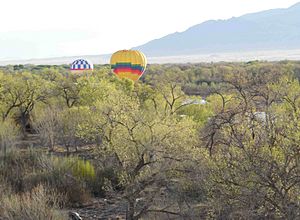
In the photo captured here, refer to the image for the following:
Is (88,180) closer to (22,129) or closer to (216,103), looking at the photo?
(216,103)

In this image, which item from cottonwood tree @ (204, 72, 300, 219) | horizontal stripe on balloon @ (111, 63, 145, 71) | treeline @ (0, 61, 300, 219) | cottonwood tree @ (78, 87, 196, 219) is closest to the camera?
cottonwood tree @ (204, 72, 300, 219)

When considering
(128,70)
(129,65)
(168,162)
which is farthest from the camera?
(128,70)

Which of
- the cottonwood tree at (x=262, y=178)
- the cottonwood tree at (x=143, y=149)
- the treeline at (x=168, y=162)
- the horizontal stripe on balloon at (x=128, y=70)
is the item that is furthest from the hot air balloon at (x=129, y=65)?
the cottonwood tree at (x=262, y=178)

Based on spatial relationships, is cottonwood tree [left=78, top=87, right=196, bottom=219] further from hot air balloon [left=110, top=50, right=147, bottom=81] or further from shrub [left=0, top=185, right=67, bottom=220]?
hot air balloon [left=110, top=50, right=147, bottom=81]

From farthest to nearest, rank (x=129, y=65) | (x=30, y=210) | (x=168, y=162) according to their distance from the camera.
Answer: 1. (x=129, y=65)
2. (x=168, y=162)
3. (x=30, y=210)

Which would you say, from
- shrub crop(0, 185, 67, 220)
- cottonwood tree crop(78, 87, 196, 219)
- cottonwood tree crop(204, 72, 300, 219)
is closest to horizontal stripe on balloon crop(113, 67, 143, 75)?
cottonwood tree crop(78, 87, 196, 219)

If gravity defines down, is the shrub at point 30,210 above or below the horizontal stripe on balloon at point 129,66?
below

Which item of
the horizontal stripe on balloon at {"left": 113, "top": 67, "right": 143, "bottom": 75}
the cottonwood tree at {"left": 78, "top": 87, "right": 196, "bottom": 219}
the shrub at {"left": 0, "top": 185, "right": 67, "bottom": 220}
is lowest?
the shrub at {"left": 0, "top": 185, "right": 67, "bottom": 220}

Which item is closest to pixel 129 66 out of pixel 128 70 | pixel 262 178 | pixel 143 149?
pixel 128 70

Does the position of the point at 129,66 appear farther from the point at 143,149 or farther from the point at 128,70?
the point at 143,149

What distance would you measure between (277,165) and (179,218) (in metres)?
4.60

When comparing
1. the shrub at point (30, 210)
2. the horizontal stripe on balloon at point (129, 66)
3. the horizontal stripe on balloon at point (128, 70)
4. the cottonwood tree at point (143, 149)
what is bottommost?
the shrub at point (30, 210)

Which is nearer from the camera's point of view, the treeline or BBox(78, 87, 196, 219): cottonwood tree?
the treeline

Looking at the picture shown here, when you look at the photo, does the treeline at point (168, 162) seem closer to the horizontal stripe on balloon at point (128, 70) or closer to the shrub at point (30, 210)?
the shrub at point (30, 210)
